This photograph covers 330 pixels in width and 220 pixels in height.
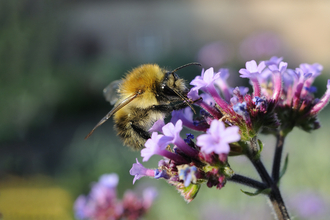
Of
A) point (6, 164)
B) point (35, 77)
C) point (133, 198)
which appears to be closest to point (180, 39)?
point (35, 77)

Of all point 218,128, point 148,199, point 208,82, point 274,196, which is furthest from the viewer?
point 148,199

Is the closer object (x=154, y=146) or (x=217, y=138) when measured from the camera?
(x=217, y=138)

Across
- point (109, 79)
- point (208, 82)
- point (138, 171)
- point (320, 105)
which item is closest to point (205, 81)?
point (208, 82)

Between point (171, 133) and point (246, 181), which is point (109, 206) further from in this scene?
point (171, 133)

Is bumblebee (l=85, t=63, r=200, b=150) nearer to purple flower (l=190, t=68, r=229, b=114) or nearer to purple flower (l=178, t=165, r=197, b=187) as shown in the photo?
purple flower (l=190, t=68, r=229, b=114)

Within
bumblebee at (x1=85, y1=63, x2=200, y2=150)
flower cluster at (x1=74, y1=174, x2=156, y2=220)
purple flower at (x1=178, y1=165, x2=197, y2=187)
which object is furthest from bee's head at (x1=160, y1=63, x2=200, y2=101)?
flower cluster at (x1=74, y1=174, x2=156, y2=220)

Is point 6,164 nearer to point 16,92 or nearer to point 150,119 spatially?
point 16,92
